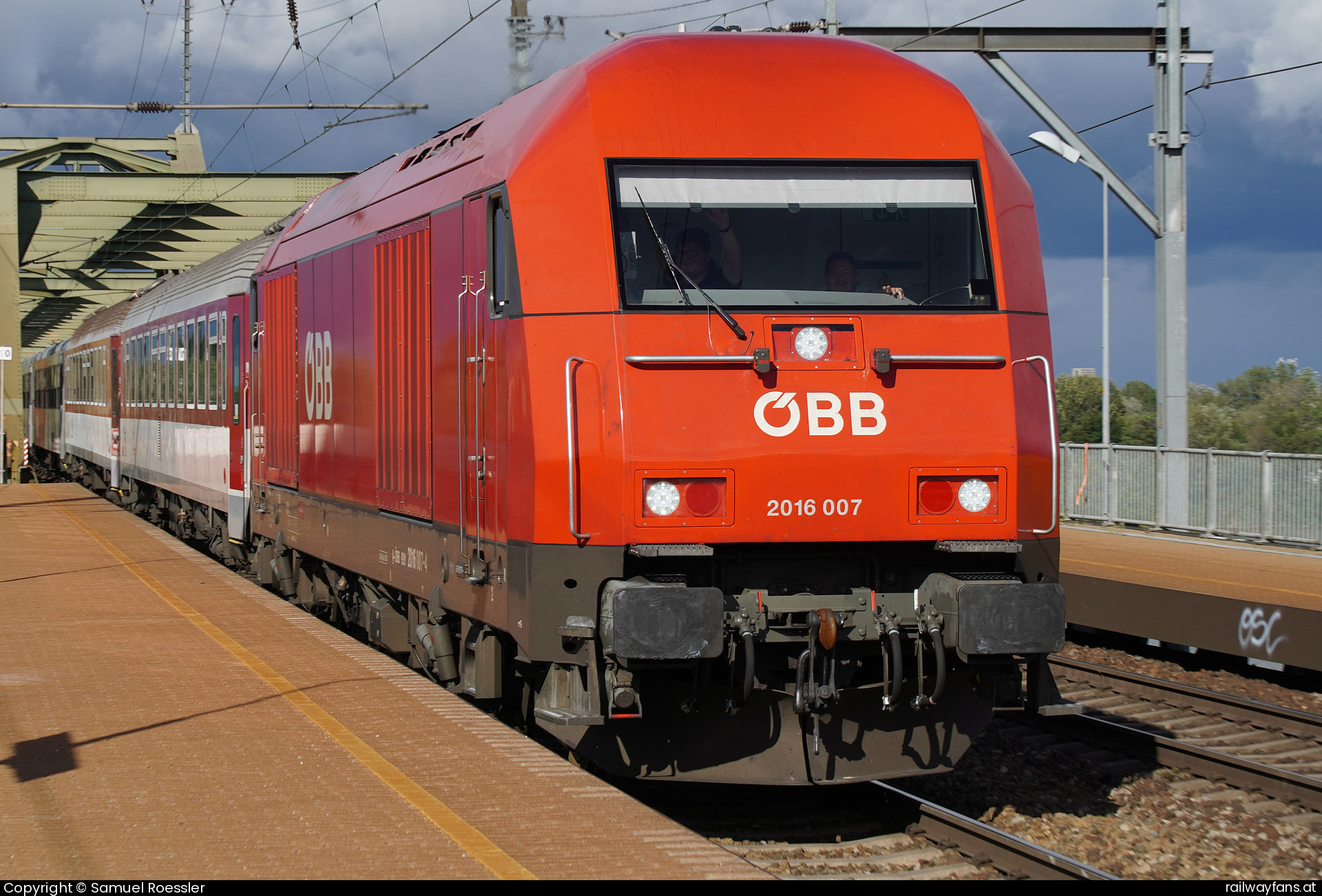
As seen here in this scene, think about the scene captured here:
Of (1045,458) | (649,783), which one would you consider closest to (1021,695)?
(1045,458)

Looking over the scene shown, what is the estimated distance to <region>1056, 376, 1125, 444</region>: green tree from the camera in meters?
39.2

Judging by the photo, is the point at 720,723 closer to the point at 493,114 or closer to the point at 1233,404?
the point at 493,114

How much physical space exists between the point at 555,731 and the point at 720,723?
2.67ft

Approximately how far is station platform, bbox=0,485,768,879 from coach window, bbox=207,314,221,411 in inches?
205

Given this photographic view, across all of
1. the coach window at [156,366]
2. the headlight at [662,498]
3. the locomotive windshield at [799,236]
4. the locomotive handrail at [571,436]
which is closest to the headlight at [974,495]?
the locomotive windshield at [799,236]

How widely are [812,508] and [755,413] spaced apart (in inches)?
20.5

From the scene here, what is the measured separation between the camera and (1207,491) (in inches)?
763

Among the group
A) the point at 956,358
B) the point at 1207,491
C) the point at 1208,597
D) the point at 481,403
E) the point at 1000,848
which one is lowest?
the point at 1000,848

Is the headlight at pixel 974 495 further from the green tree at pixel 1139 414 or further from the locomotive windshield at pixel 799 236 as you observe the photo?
the green tree at pixel 1139 414

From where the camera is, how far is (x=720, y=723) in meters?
6.36

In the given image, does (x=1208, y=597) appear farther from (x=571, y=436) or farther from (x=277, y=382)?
(x=277, y=382)

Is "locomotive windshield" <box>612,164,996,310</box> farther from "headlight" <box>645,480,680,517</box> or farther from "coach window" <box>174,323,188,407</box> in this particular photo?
"coach window" <box>174,323,188,407</box>

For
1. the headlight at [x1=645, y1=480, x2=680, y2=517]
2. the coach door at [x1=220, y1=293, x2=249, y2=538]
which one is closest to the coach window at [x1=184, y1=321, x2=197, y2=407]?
the coach door at [x1=220, y1=293, x2=249, y2=538]

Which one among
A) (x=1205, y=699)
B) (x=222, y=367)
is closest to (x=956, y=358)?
(x=1205, y=699)
